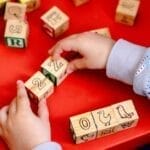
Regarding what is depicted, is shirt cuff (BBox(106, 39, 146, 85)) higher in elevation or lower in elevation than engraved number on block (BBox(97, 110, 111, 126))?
higher

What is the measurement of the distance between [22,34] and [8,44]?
4cm

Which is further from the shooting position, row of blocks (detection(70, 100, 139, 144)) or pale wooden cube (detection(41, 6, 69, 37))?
pale wooden cube (detection(41, 6, 69, 37))

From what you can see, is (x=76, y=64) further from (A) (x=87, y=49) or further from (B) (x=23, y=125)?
(B) (x=23, y=125)

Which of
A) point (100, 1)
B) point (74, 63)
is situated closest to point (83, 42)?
point (74, 63)

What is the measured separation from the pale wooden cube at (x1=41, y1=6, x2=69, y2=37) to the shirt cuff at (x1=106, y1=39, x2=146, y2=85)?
0.11 metres

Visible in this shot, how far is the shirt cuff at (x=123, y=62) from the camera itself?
31.1 inches

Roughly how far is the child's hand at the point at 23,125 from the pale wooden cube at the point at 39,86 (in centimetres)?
1

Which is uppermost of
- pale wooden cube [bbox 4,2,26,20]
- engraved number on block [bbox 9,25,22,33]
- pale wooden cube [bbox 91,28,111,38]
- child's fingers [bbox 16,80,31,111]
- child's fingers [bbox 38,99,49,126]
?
pale wooden cube [bbox 4,2,26,20]

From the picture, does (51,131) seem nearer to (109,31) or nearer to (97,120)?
(97,120)

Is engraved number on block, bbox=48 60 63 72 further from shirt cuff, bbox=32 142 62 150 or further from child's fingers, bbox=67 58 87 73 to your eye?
shirt cuff, bbox=32 142 62 150

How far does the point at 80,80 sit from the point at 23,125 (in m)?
0.14

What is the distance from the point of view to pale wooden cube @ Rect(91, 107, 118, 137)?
0.72m

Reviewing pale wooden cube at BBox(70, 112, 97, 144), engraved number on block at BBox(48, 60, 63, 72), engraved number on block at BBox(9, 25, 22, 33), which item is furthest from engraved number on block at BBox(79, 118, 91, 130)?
engraved number on block at BBox(9, 25, 22, 33)

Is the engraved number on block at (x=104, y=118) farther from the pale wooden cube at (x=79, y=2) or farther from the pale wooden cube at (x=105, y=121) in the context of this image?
the pale wooden cube at (x=79, y=2)
